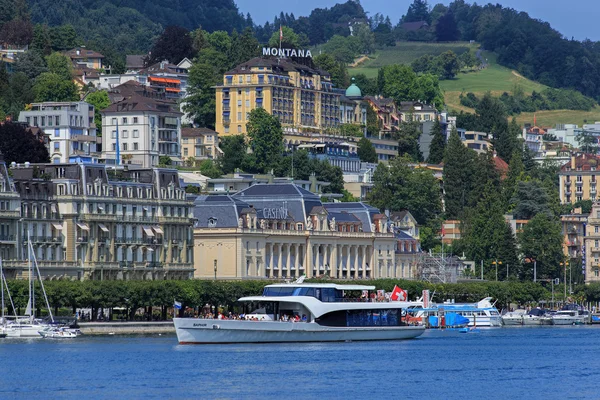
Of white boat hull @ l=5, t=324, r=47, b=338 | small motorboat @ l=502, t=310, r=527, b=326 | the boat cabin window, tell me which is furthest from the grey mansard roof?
the boat cabin window

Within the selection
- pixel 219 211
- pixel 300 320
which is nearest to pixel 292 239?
pixel 219 211

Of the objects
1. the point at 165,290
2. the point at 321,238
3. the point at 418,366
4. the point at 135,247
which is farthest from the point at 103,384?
the point at 321,238

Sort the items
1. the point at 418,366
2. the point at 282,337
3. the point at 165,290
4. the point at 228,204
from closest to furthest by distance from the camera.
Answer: the point at 418,366 → the point at 282,337 → the point at 165,290 → the point at 228,204

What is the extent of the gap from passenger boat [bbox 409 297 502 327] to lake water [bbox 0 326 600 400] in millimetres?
35384

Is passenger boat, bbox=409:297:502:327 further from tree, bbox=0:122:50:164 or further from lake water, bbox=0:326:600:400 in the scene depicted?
tree, bbox=0:122:50:164

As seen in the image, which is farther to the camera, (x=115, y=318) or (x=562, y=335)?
(x=562, y=335)

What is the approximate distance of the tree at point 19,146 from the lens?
554 ft

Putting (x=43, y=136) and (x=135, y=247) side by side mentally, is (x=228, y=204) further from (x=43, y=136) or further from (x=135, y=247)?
(x=43, y=136)

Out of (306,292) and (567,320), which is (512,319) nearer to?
(567,320)

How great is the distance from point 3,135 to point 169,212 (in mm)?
23280

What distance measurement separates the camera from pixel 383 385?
95.8 m

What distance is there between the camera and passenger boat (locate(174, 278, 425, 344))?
388ft

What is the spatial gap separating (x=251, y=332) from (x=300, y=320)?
12.3 ft

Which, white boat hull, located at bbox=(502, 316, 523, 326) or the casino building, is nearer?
the casino building
